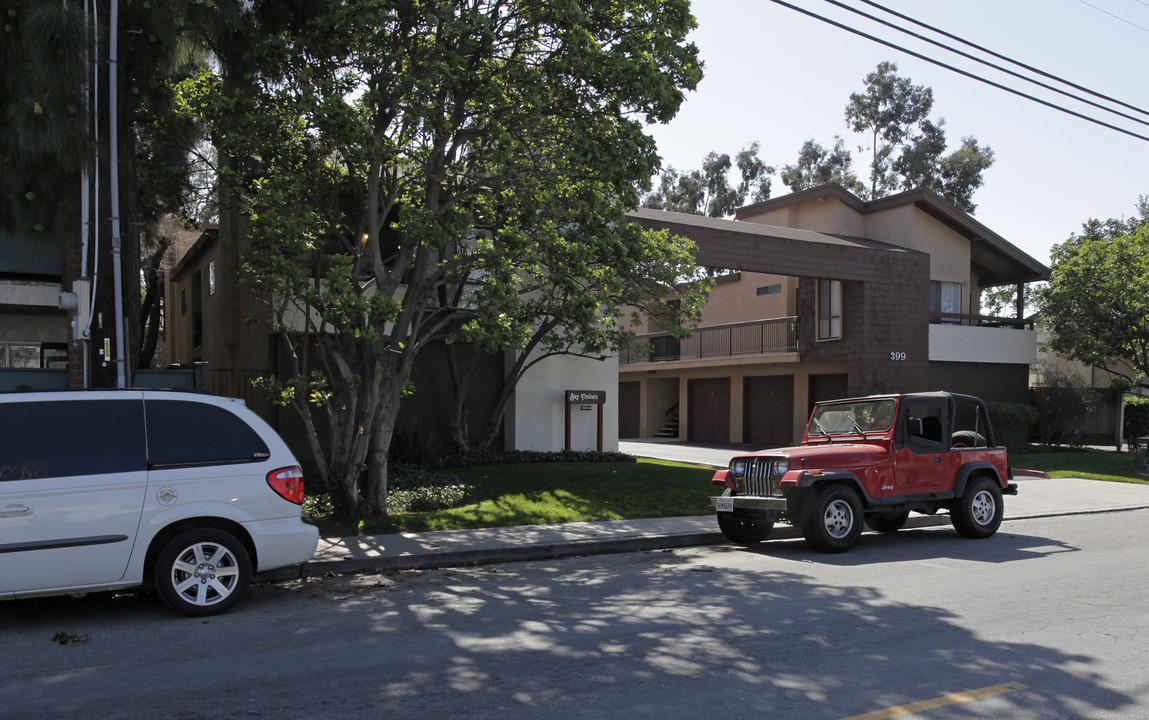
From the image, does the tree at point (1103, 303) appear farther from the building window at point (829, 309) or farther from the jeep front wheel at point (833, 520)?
the jeep front wheel at point (833, 520)

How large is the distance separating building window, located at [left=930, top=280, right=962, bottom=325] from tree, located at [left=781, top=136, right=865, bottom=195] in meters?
22.8

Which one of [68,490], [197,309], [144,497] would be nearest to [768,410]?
[197,309]

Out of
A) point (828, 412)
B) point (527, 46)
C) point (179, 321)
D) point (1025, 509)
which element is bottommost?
point (1025, 509)

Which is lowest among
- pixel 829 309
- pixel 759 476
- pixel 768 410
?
pixel 759 476

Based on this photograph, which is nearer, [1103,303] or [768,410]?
[1103,303]

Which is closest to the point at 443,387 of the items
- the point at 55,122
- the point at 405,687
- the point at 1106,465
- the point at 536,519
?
the point at 536,519

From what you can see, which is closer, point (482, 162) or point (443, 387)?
point (482, 162)

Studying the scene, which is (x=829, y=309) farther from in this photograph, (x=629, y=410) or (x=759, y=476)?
(x=759, y=476)

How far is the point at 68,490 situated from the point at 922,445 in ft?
30.9

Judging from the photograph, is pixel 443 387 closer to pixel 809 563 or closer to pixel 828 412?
pixel 828 412

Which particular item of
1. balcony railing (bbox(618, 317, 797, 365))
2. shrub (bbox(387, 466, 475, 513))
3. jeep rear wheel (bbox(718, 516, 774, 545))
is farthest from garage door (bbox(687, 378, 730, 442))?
jeep rear wheel (bbox(718, 516, 774, 545))

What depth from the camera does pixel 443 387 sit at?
1894 centimetres

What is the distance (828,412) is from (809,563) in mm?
2915

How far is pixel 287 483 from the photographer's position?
7.58 metres
